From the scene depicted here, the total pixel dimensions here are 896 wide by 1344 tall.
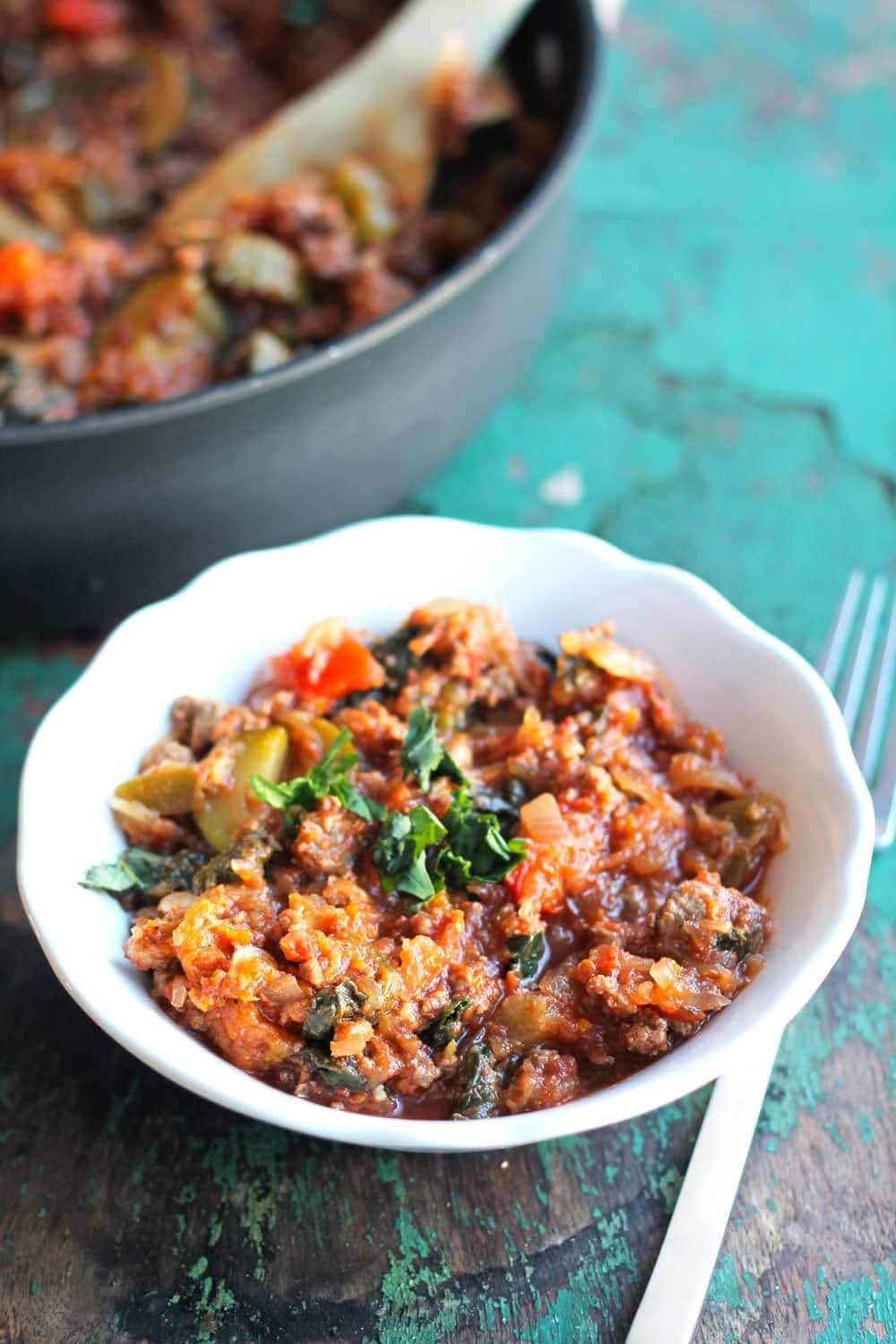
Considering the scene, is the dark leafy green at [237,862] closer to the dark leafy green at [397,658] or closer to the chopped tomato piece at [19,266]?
the dark leafy green at [397,658]

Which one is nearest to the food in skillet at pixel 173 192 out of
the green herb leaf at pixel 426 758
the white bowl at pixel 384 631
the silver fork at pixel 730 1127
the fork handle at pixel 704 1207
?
the white bowl at pixel 384 631

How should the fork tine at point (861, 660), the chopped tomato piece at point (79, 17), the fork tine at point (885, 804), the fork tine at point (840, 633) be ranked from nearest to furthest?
the fork tine at point (885, 804) < the fork tine at point (861, 660) < the fork tine at point (840, 633) < the chopped tomato piece at point (79, 17)

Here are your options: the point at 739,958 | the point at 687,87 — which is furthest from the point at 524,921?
the point at 687,87

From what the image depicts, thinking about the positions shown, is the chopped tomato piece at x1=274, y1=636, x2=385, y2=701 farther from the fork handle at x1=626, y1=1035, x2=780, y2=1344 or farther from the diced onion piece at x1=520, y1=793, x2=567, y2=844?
the fork handle at x1=626, y1=1035, x2=780, y2=1344

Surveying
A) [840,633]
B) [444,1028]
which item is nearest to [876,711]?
[840,633]

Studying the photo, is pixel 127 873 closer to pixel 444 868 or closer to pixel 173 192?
pixel 444 868

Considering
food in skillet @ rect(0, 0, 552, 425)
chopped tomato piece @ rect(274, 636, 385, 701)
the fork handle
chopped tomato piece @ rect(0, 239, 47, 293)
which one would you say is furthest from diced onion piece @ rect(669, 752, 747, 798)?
chopped tomato piece @ rect(0, 239, 47, 293)
